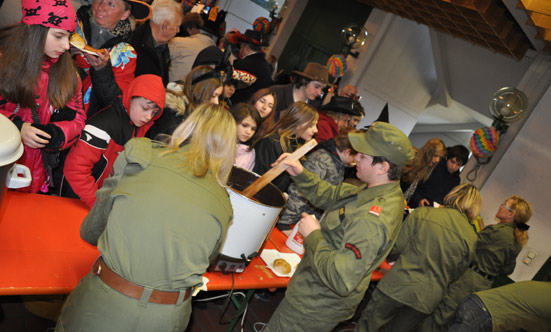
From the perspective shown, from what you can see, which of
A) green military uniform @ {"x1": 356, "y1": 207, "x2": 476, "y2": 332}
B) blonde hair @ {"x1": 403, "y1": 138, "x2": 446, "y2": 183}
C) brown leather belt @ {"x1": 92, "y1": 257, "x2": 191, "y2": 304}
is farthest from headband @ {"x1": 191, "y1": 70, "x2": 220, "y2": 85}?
blonde hair @ {"x1": 403, "y1": 138, "x2": 446, "y2": 183}

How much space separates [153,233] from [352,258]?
1014 millimetres

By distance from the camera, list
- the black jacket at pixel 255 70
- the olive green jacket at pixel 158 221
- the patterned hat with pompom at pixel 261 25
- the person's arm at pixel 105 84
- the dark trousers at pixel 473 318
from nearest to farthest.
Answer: the olive green jacket at pixel 158 221
the person's arm at pixel 105 84
the dark trousers at pixel 473 318
the black jacket at pixel 255 70
the patterned hat with pompom at pixel 261 25

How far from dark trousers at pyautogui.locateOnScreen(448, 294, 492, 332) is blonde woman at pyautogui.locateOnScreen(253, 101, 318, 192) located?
1.66 m

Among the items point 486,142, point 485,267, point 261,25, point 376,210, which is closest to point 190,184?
point 376,210

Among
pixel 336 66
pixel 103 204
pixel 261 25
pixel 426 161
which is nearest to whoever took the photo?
pixel 103 204

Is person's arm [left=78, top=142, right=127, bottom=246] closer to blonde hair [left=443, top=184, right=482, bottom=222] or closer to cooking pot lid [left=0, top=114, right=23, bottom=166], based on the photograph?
cooking pot lid [left=0, top=114, right=23, bottom=166]

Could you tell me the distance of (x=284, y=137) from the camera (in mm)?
3523

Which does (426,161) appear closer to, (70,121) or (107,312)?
(70,121)

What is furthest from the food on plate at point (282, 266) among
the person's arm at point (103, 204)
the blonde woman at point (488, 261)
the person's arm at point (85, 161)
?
the blonde woman at point (488, 261)

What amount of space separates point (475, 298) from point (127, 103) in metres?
2.87

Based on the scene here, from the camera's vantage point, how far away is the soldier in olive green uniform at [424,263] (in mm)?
3336

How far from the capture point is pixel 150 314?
5.13ft

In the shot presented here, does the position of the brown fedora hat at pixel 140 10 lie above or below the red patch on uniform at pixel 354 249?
above

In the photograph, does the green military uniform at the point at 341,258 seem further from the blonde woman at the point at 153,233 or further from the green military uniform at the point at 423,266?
the green military uniform at the point at 423,266
